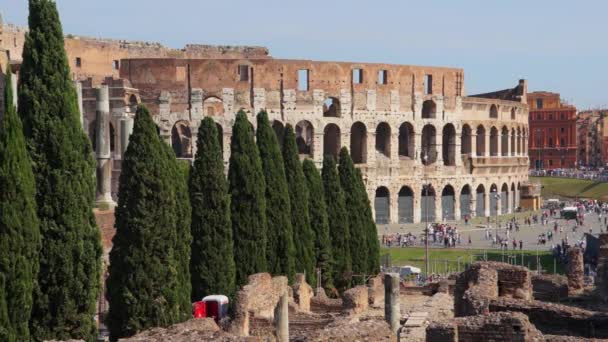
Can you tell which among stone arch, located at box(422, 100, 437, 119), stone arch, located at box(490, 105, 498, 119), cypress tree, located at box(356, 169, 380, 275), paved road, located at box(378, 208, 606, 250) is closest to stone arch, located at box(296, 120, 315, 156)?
paved road, located at box(378, 208, 606, 250)

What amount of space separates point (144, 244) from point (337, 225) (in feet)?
35.2

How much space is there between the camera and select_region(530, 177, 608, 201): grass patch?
65.7 meters

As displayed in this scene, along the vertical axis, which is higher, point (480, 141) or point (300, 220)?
point (480, 141)

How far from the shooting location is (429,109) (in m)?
52.2

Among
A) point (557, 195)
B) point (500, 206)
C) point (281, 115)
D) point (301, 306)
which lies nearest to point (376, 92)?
point (281, 115)

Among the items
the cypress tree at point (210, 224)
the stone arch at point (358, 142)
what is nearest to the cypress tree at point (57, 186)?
the cypress tree at point (210, 224)

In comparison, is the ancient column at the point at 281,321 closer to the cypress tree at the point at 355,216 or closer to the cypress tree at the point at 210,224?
the cypress tree at the point at 210,224

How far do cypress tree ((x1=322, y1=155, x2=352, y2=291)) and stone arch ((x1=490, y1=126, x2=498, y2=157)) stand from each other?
102 ft

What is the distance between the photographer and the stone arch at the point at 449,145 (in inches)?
2104

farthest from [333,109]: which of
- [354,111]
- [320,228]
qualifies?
[320,228]

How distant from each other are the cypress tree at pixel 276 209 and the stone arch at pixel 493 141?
3463 centimetres

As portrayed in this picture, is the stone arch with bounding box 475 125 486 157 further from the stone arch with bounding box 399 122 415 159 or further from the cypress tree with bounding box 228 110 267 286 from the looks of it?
the cypress tree with bounding box 228 110 267 286

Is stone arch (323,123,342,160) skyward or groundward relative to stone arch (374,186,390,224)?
skyward

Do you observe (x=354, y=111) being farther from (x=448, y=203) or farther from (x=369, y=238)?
(x=369, y=238)
